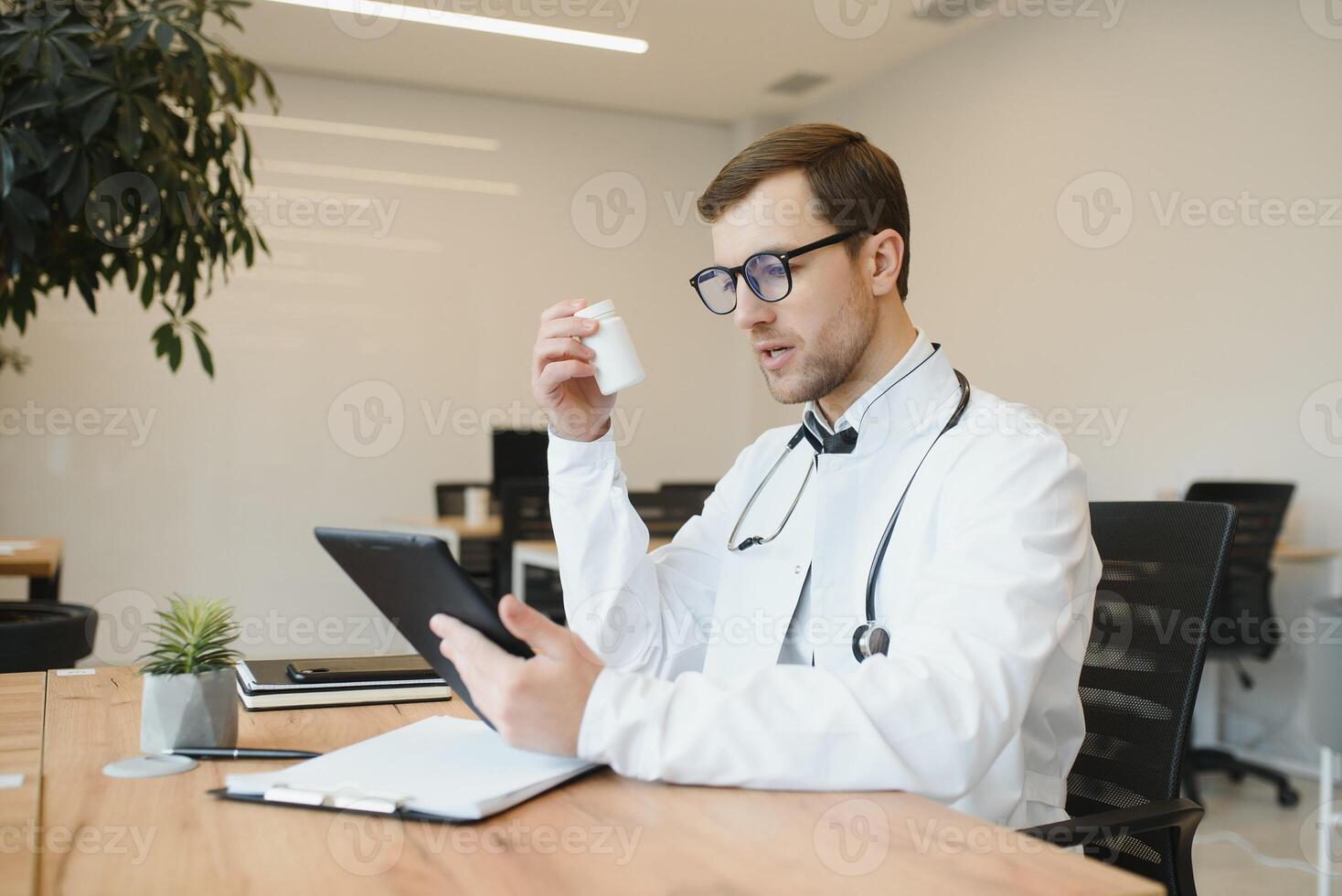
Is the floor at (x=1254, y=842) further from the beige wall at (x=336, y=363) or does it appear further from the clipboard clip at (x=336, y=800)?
the beige wall at (x=336, y=363)

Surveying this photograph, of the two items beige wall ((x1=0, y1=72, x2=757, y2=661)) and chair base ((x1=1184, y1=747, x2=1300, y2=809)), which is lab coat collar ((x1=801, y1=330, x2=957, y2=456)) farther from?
beige wall ((x1=0, y1=72, x2=757, y2=661))

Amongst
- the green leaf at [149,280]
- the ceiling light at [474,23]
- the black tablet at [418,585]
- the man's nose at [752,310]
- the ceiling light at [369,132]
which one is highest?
the ceiling light at [474,23]

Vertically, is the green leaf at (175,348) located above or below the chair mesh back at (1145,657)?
above

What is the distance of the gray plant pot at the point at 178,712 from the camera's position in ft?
3.37

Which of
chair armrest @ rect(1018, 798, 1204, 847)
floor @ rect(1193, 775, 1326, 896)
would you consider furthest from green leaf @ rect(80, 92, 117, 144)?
floor @ rect(1193, 775, 1326, 896)

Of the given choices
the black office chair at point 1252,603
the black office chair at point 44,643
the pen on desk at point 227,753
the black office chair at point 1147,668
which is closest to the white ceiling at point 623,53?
the black office chair at point 1252,603

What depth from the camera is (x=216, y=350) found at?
20.4 ft

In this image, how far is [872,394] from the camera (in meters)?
1.46

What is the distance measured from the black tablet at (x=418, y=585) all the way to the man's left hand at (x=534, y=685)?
21 mm

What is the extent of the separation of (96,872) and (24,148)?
168cm

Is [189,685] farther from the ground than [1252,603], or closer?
farther from the ground

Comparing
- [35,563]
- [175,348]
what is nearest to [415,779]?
[175,348]

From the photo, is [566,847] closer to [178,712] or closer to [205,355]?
[178,712]

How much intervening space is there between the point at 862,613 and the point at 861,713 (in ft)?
1.51
